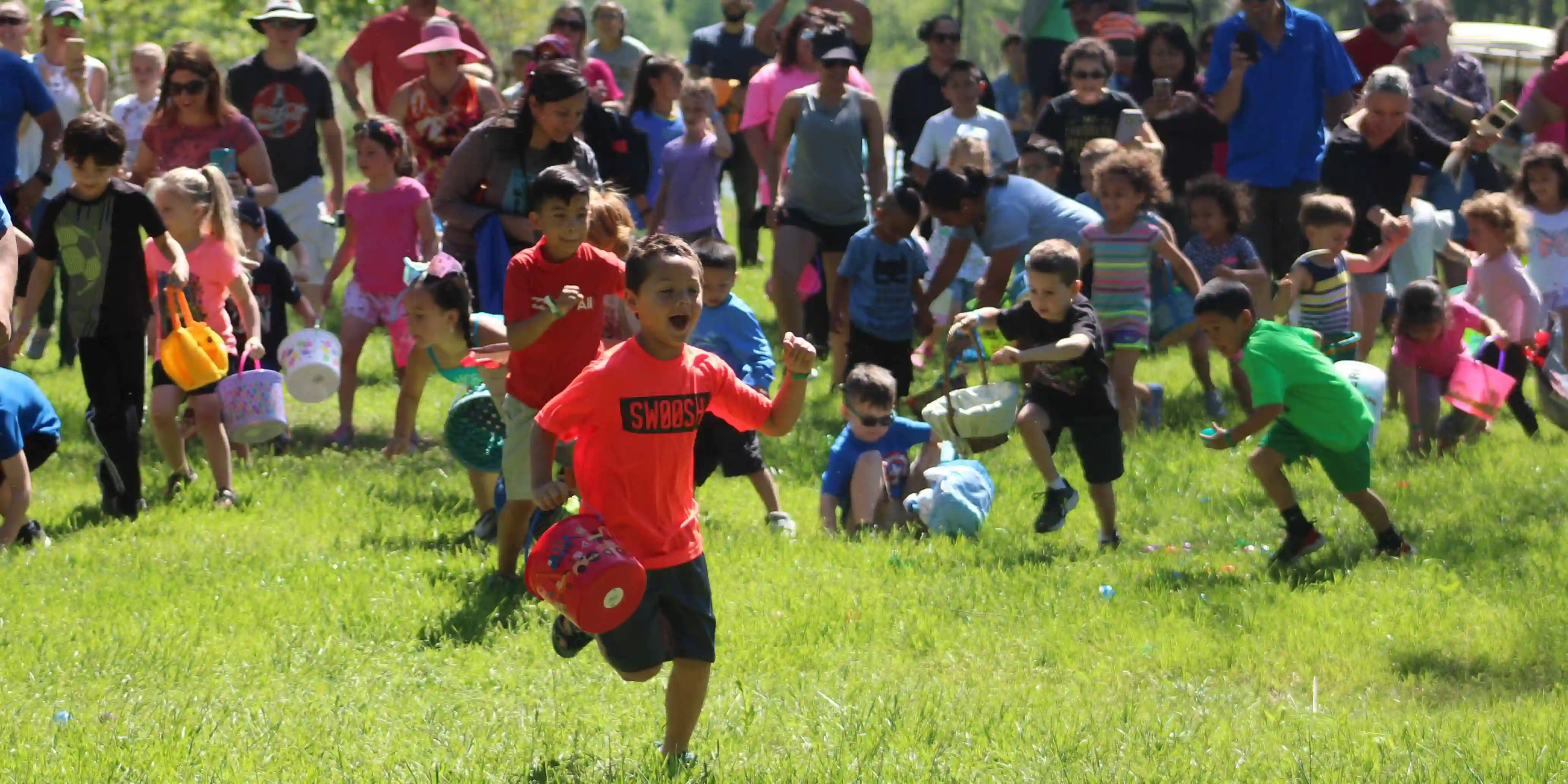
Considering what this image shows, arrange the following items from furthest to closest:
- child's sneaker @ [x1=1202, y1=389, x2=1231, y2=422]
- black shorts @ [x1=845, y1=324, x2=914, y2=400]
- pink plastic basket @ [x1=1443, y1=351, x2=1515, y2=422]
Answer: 1. child's sneaker @ [x1=1202, y1=389, x2=1231, y2=422]
2. black shorts @ [x1=845, y1=324, x2=914, y2=400]
3. pink plastic basket @ [x1=1443, y1=351, x2=1515, y2=422]

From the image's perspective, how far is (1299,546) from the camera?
26.7 ft

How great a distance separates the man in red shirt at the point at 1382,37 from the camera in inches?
597

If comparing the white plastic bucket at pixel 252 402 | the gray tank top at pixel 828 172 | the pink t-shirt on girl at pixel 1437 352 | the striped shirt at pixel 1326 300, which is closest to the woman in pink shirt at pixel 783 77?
the gray tank top at pixel 828 172

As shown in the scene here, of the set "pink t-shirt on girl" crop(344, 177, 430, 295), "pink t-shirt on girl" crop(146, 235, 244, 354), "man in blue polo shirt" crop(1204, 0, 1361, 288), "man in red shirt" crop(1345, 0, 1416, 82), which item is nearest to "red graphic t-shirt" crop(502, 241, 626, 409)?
"pink t-shirt on girl" crop(146, 235, 244, 354)

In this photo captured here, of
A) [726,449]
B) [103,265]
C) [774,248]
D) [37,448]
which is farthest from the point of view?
[774,248]

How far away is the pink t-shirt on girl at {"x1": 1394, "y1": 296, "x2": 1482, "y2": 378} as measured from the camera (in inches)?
408

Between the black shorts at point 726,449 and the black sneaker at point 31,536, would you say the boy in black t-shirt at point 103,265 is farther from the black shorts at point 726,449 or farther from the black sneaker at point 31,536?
the black shorts at point 726,449

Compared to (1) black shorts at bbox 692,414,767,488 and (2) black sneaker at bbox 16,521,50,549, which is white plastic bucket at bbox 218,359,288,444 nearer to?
(2) black sneaker at bbox 16,521,50,549

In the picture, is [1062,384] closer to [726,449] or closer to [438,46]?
[726,449]

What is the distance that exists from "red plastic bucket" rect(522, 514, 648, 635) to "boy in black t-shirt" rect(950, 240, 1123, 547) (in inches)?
136

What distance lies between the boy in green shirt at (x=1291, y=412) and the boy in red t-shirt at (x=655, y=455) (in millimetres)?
3115

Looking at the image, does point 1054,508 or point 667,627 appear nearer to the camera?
point 667,627

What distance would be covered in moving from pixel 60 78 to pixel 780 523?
26.1 feet

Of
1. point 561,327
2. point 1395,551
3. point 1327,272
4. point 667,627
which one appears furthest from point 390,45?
point 667,627
